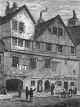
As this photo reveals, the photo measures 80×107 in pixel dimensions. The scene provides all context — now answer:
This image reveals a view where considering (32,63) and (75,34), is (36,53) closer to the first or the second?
(32,63)

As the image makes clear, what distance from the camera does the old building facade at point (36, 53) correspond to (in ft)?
19.2

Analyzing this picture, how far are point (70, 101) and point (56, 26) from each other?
4.86 feet

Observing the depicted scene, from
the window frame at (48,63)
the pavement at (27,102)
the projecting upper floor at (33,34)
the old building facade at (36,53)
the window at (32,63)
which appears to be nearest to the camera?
the pavement at (27,102)

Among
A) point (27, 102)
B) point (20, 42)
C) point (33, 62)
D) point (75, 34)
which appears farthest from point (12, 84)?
point (75, 34)

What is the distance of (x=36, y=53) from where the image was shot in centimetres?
629

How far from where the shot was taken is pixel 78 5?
619 centimetres

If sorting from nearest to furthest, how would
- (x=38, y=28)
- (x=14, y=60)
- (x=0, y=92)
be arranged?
(x=0, y=92) → (x=14, y=60) → (x=38, y=28)

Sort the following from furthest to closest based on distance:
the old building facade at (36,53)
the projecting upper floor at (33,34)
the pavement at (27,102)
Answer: the projecting upper floor at (33,34)
the old building facade at (36,53)
the pavement at (27,102)

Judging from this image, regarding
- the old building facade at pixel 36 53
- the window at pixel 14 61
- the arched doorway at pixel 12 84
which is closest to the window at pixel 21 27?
the old building facade at pixel 36 53

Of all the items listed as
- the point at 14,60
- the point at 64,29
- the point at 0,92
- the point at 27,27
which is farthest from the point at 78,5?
the point at 0,92

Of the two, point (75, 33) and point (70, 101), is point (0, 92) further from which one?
point (75, 33)

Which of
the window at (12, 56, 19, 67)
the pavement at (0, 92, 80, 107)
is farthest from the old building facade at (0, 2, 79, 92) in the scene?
the pavement at (0, 92, 80, 107)

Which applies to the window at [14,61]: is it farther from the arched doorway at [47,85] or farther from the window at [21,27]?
the arched doorway at [47,85]

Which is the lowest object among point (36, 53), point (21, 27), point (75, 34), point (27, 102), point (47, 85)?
point (27, 102)
